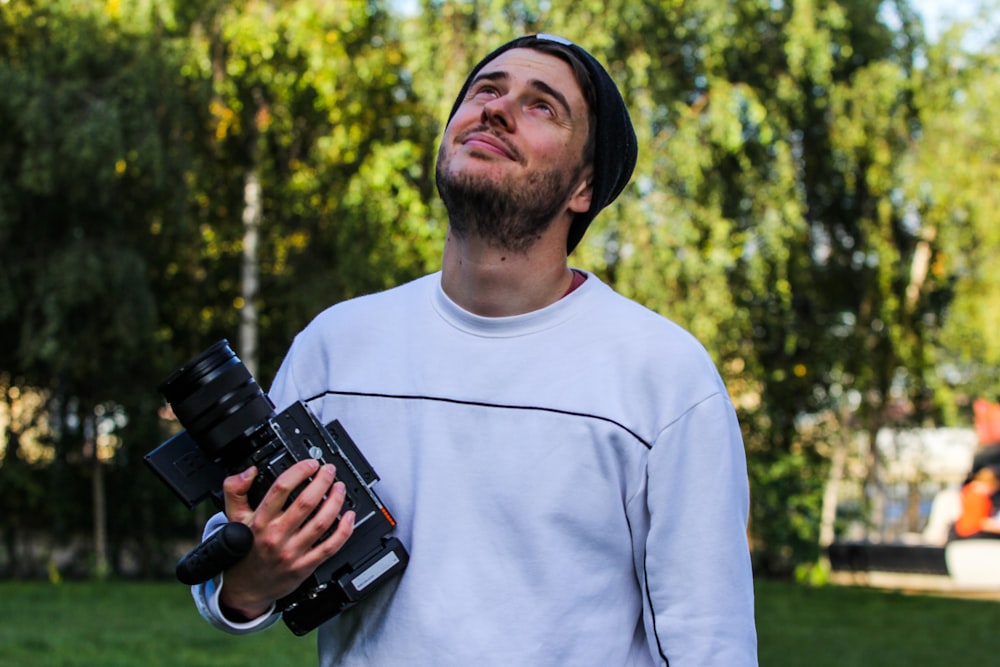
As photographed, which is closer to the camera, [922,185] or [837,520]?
[922,185]

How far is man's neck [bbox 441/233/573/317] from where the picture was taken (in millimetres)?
2271

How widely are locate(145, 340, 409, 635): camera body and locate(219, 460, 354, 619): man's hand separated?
0.03 meters

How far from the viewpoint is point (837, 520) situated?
→ 23641 mm

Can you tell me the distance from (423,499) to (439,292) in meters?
0.39

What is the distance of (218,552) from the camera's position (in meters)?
2.04

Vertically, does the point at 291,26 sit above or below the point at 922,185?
above

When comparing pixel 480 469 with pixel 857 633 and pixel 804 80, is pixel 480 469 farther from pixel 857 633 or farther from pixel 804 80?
pixel 804 80

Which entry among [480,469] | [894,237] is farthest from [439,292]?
[894,237]

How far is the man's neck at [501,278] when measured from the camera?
7.45ft

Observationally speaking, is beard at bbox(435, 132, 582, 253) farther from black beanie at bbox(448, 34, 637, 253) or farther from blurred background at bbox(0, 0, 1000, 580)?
blurred background at bbox(0, 0, 1000, 580)

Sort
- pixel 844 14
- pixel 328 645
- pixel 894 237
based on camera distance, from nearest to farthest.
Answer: pixel 328 645 → pixel 844 14 → pixel 894 237

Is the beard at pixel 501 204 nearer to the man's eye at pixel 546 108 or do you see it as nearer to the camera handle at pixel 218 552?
the man's eye at pixel 546 108

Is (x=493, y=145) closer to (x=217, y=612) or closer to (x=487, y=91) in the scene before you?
(x=487, y=91)

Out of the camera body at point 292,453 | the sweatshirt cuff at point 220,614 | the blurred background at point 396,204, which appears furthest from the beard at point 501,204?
the blurred background at point 396,204
